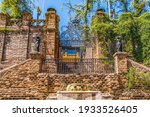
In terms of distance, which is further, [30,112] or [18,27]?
[18,27]

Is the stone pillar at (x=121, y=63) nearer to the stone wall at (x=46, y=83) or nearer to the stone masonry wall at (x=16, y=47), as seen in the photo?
the stone wall at (x=46, y=83)

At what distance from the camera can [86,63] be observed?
15555 mm

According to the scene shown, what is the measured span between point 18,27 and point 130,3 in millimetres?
8689

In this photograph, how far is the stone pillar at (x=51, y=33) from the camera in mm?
19062

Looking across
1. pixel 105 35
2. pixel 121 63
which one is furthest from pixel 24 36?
pixel 121 63

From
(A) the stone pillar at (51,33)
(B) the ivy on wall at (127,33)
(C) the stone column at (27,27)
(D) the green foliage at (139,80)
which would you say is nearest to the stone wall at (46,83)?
(D) the green foliage at (139,80)

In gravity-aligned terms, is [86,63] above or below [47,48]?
below

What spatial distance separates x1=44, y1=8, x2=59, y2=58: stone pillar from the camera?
19.1m

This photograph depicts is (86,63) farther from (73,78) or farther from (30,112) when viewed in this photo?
(30,112)

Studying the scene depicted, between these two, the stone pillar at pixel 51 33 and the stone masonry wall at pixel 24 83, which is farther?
the stone pillar at pixel 51 33

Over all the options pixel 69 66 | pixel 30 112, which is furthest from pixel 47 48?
pixel 30 112

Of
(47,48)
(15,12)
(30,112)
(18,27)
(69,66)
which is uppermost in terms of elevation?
(15,12)

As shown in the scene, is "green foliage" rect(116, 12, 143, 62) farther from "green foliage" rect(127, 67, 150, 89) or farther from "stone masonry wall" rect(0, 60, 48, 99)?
"stone masonry wall" rect(0, 60, 48, 99)

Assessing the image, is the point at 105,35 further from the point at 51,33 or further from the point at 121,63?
the point at 121,63
